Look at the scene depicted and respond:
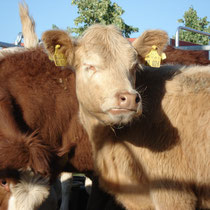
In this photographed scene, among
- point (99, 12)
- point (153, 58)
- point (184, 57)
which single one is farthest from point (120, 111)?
point (99, 12)

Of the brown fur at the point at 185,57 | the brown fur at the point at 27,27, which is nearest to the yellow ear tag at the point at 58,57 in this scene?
the brown fur at the point at 185,57

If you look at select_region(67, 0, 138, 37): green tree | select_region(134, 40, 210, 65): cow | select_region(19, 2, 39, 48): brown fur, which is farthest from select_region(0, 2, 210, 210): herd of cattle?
select_region(67, 0, 138, 37): green tree

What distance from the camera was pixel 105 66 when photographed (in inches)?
124

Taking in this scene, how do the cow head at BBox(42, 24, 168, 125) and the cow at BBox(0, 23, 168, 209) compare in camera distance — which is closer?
the cow head at BBox(42, 24, 168, 125)

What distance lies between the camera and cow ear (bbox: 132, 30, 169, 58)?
11.8 feet

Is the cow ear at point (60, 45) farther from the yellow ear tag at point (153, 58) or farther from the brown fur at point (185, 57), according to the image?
the brown fur at point (185, 57)

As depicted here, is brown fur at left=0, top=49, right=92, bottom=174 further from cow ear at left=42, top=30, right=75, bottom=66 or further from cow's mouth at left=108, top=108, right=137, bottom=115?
A: cow's mouth at left=108, top=108, right=137, bottom=115

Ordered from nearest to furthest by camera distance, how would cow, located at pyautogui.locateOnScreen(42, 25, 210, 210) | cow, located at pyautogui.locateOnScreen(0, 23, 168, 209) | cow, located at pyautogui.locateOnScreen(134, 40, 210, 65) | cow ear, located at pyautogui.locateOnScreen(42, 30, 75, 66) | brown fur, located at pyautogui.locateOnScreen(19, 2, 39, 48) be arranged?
cow, located at pyautogui.locateOnScreen(42, 25, 210, 210), cow ear, located at pyautogui.locateOnScreen(42, 30, 75, 66), cow, located at pyautogui.locateOnScreen(0, 23, 168, 209), cow, located at pyautogui.locateOnScreen(134, 40, 210, 65), brown fur, located at pyautogui.locateOnScreen(19, 2, 39, 48)

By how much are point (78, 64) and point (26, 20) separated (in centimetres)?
350

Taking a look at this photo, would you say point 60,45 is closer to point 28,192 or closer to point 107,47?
point 107,47

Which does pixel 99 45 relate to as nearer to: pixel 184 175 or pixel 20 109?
pixel 20 109

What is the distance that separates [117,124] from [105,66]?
58 centimetres

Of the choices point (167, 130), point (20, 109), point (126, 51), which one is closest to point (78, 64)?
point (126, 51)

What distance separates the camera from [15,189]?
2887mm
